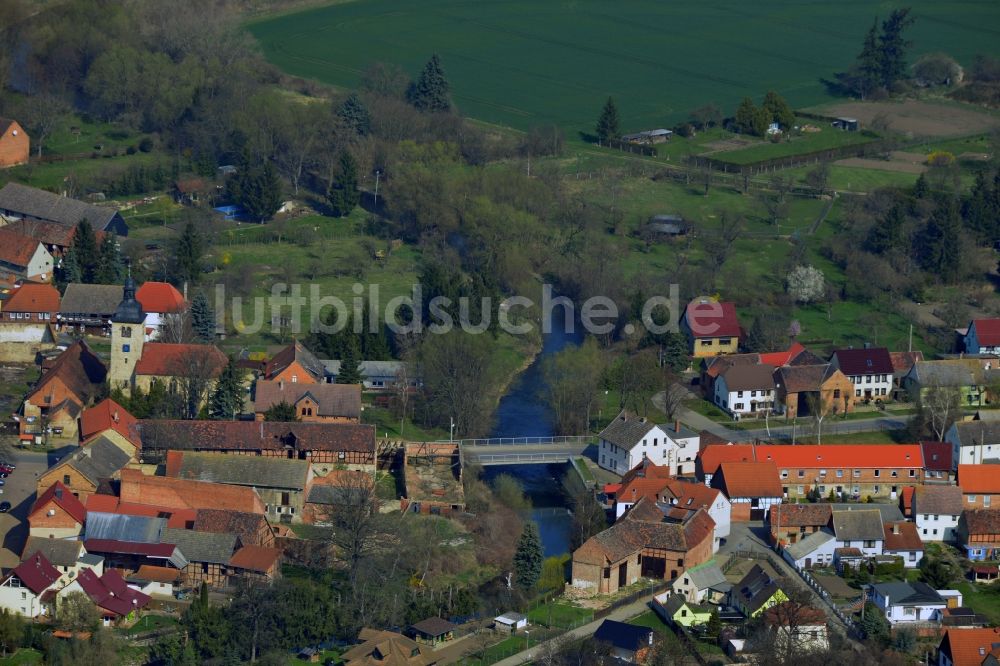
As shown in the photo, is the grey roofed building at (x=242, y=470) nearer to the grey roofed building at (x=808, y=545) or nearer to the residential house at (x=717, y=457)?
the residential house at (x=717, y=457)

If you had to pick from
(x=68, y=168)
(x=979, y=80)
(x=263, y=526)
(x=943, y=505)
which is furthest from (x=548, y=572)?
(x=979, y=80)

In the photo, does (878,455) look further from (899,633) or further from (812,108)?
(812,108)

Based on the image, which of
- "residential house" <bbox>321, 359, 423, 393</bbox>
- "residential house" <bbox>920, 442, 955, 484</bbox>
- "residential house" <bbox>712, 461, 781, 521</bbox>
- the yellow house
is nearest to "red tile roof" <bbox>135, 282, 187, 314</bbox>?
"residential house" <bbox>321, 359, 423, 393</bbox>

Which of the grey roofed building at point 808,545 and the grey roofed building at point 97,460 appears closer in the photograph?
the grey roofed building at point 808,545

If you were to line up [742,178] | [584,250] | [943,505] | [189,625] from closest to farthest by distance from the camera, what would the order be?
[189,625] < [943,505] < [584,250] < [742,178]

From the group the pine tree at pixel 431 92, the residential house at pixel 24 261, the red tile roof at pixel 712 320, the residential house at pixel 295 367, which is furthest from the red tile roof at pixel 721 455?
the pine tree at pixel 431 92

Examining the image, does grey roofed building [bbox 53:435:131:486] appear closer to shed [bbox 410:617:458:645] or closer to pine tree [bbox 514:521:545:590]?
shed [bbox 410:617:458:645]
